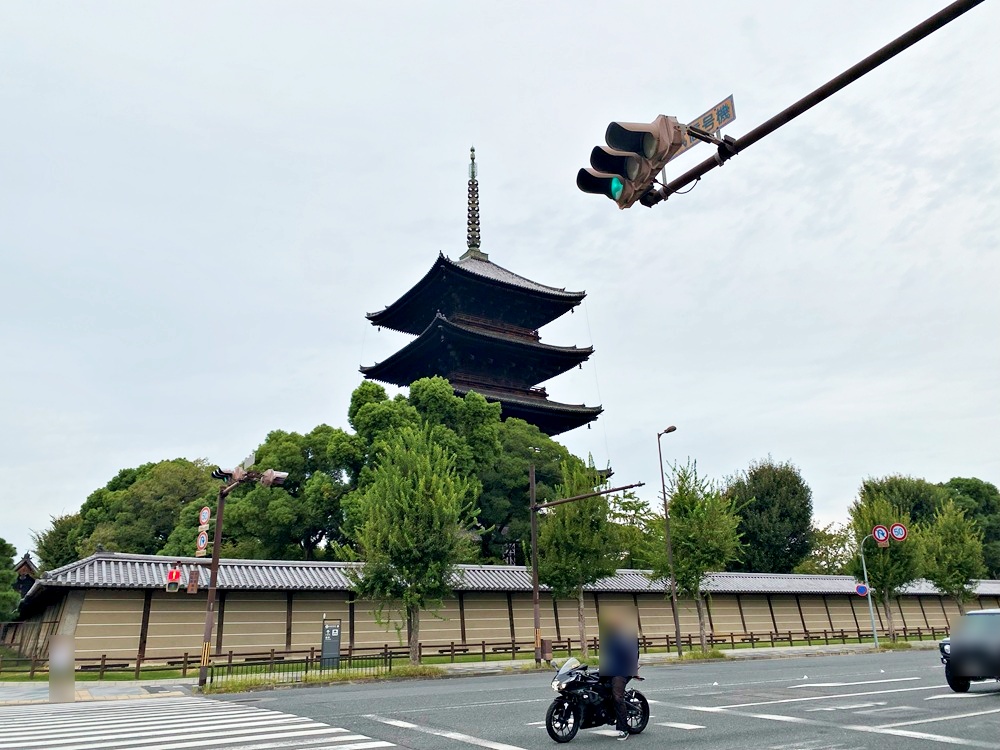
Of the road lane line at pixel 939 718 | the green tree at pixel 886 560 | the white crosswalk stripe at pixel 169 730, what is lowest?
the road lane line at pixel 939 718

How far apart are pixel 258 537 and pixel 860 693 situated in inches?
1256

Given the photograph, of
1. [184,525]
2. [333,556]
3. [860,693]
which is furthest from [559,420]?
[860,693]

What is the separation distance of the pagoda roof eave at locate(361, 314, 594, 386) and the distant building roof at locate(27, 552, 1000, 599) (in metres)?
19.8

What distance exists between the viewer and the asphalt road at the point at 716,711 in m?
9.20

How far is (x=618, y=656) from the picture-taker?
31.3ft

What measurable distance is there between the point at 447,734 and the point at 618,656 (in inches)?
107

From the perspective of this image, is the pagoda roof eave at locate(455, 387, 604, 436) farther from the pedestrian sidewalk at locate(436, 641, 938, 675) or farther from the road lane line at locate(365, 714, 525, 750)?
the road lane line at locate(365, 714, 525, 750)

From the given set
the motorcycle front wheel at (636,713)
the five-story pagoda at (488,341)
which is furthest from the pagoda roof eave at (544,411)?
the motorcycle front wheel at (636,713)

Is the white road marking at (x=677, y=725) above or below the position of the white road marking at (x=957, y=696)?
above

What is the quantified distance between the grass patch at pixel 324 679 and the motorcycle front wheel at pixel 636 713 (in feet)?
41.4

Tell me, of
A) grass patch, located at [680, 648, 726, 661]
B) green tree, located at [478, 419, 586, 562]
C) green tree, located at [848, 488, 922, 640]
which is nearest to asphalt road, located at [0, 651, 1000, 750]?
grass patch, located at [680, 648, 726, 661]

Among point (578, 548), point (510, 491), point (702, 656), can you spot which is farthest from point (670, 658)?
point (510, 491)

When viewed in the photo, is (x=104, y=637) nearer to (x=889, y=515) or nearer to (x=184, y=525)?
(x=184, y=525)

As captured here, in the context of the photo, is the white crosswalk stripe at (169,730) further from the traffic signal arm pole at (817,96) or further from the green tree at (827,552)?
the green tree at (827,552)
